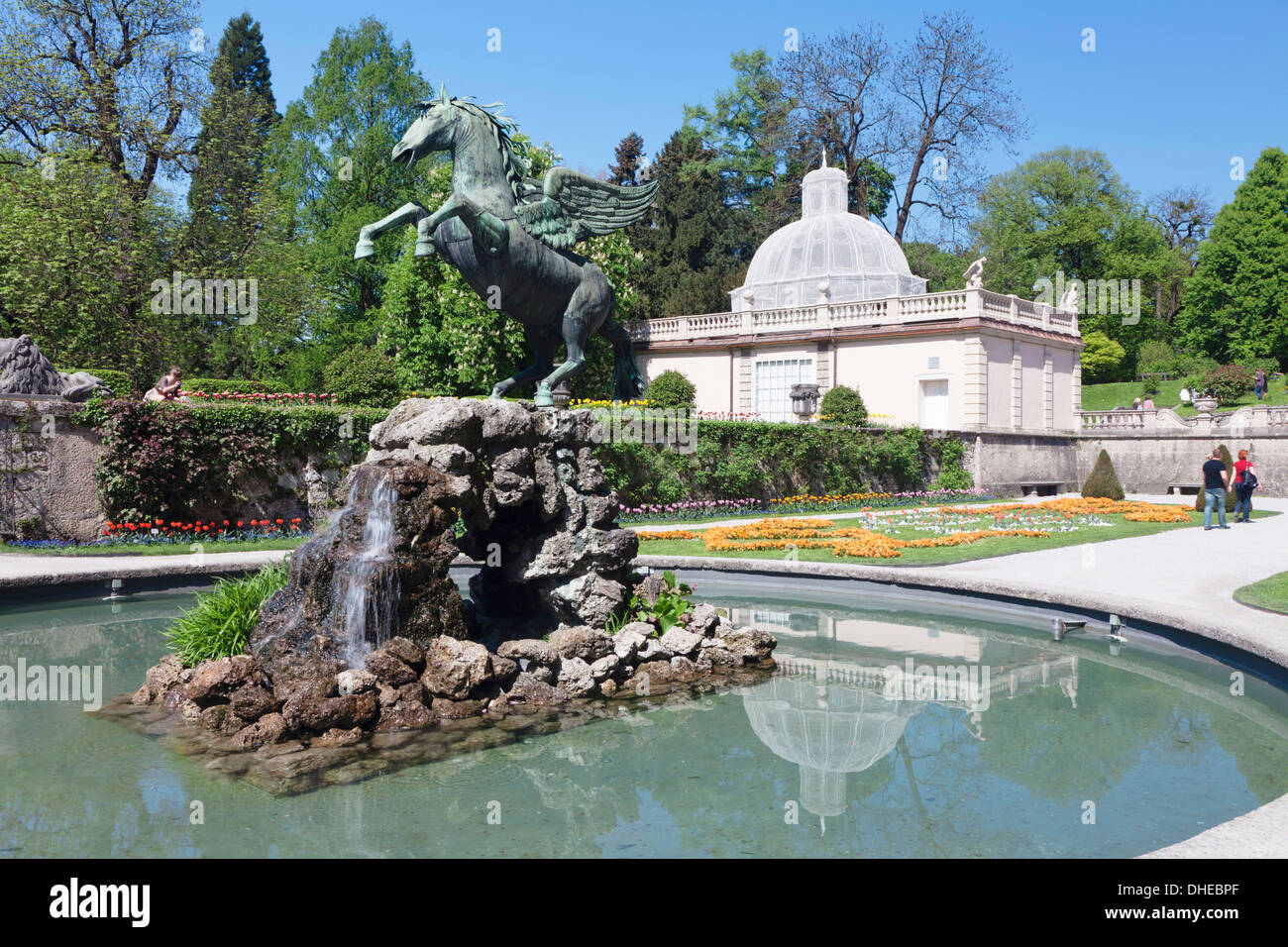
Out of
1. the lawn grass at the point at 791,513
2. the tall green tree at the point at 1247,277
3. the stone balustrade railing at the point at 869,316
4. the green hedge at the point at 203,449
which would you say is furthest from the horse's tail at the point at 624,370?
the tall green tree at the point at 1247,277

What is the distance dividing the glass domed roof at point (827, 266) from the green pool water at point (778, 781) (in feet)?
97.5

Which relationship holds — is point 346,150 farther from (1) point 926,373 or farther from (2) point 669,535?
(2) point 669,535

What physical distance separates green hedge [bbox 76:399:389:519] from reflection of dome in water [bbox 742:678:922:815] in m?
12.7

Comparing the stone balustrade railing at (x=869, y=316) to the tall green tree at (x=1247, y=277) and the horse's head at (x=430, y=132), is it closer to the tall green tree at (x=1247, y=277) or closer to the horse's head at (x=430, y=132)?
the tall green tree at (x=1247, y=277)

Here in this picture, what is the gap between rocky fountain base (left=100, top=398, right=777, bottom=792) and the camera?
599cm

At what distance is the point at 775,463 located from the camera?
23406mm

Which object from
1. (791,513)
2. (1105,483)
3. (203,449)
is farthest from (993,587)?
(1105,483)

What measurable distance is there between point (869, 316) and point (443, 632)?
2683 cm

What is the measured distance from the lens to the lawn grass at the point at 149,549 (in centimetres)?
1403

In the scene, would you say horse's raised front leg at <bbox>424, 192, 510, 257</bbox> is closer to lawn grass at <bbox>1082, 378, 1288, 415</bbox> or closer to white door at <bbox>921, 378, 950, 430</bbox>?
white door at <bbox>921, 378, 950, 430</bbox>
